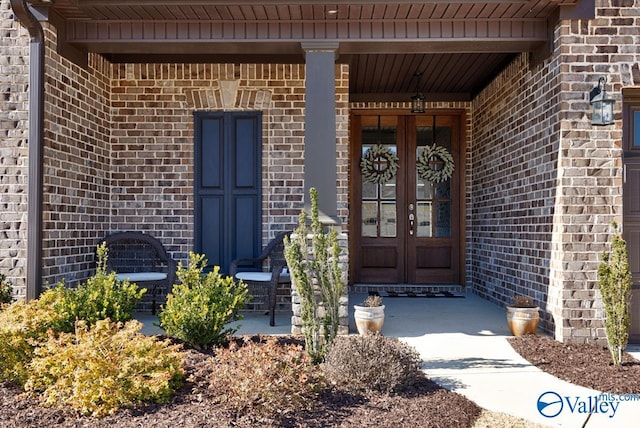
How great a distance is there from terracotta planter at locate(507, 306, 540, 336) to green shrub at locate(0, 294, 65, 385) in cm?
385

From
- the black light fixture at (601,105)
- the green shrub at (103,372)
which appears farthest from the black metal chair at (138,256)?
the black light fixture at (601,105)

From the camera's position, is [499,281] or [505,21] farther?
[499,281]

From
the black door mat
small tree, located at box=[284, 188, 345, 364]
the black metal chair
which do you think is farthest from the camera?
the black door mat

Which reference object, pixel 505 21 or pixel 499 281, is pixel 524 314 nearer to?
pixel 499 281

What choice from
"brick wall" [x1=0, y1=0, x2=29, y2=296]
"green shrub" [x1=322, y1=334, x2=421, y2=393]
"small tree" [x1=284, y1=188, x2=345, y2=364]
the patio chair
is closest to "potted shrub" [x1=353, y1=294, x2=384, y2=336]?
"small tree" [x1=284, y1=188, x2=345, y2=364]

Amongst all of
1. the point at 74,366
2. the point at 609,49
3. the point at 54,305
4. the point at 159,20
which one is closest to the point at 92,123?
the point at 159,20

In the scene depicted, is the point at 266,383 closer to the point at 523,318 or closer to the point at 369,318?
the point at 369,318

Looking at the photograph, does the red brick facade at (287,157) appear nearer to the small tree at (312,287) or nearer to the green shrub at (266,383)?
the small tree at (312,287)

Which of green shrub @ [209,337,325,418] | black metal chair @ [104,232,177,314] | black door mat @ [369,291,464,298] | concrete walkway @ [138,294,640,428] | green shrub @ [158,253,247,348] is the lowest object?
concrete walkway @ [138,294,640,428]

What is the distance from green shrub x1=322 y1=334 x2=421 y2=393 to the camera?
330 cm

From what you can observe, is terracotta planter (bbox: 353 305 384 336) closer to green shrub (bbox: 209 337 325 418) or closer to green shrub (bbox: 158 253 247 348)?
green shrub (bbox: 158 253 247 348)

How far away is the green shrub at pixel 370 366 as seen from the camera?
3.30m

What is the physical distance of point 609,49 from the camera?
466 centimetres

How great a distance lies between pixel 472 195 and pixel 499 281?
162 centimetres
